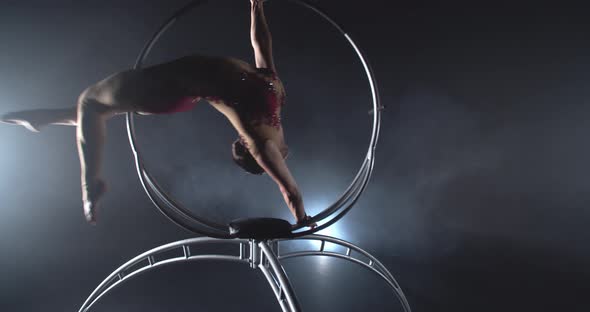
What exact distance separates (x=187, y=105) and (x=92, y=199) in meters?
0.46

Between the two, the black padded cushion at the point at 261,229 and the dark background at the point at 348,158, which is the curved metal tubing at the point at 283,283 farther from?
the dark background at the point at 348,158

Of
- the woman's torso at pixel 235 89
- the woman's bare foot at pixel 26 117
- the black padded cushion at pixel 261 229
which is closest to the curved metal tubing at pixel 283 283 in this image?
the black padded cushion at pixel 261 229

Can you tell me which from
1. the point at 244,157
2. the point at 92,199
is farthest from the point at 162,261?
the point at 244,157

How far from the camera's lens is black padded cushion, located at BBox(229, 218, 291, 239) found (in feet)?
4.60

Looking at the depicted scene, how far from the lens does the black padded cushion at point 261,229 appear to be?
1401 millimetres

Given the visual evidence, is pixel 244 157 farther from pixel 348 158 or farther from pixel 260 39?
pixel 348 158

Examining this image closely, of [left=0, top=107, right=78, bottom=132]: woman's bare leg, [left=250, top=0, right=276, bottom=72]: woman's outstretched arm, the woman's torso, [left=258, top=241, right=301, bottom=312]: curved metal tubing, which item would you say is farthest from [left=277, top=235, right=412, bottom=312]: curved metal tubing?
[left=0, top=107, right=78, bottom=132]: woman's bare leg

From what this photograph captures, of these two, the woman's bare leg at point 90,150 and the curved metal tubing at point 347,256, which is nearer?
the woman's bare leg at point 90,150

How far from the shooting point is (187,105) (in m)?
1.44

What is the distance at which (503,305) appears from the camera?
2553 mm

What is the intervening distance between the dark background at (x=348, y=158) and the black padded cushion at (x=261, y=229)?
1072 mm

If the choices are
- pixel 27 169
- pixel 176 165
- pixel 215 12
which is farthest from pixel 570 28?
pixel 27 169

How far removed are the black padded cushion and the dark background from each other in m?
1.07

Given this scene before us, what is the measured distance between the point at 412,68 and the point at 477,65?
0.50m
